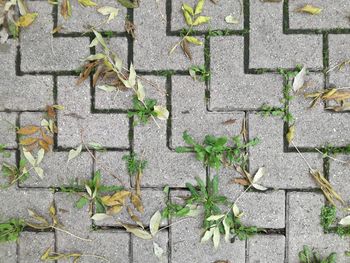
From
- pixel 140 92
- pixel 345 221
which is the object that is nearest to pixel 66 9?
pixel 140 92

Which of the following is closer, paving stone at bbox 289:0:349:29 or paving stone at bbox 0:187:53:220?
paving stone at bbox 289:0:349:29

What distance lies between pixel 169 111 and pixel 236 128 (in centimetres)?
39

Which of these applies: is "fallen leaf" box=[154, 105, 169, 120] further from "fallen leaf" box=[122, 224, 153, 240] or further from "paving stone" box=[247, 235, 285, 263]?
"paving stone" box=[247, 235, 285, 263]

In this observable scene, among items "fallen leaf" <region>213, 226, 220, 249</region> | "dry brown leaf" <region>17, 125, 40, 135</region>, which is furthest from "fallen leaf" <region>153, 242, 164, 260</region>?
"dry brown leaf" <region>17, 125, 40, 135</region>

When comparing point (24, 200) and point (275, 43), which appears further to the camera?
point (24, 200)

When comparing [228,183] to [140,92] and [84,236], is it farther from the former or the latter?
[84,236]

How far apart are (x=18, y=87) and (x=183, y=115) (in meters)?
0.97

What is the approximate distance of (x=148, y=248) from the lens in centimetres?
273

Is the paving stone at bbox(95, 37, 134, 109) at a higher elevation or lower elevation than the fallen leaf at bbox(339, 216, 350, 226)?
higher

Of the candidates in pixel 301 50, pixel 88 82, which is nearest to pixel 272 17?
pixel 301 50

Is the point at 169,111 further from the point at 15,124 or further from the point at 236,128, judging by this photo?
the point at 15,124

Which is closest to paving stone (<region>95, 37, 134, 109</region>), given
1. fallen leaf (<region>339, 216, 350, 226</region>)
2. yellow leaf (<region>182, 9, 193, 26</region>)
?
yellow leaf (<region>182, 9, 193, 26</region>)

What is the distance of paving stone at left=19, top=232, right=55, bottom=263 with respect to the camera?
2754mm

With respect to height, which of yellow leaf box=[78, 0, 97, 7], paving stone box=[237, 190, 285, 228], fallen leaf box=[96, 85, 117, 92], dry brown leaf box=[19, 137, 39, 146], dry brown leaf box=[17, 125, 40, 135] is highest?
yellow leaf box=[78, 0, 97, 7]
